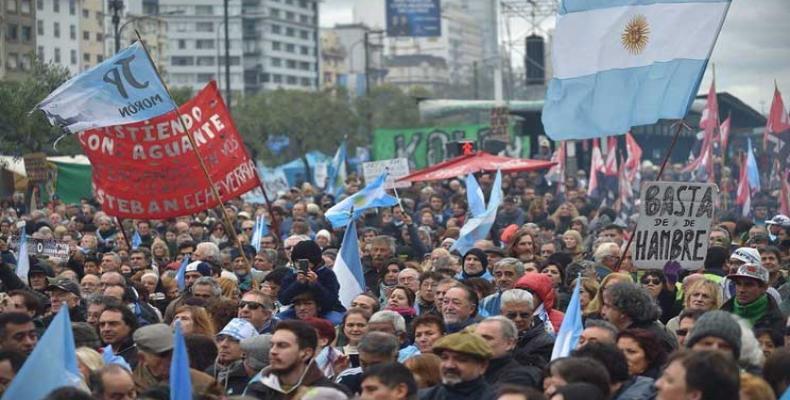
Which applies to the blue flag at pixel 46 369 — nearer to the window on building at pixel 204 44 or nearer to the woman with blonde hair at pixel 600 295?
the woman with blonde hair at pixel 600 295

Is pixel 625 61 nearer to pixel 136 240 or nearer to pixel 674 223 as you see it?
pixel 674 223

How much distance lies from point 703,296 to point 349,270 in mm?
4224

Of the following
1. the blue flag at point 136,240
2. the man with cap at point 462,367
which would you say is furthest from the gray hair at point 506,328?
the blue flag at point 136,240

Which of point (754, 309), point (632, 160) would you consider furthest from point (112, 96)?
point (632, 160)

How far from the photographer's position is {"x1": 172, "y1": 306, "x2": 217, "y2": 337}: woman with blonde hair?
35.2 feet

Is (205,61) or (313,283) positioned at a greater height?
(205,61)

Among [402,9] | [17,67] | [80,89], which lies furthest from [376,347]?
[402,9]

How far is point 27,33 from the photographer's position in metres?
102

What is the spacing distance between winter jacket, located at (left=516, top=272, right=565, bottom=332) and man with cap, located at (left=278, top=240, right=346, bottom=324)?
1449 mm

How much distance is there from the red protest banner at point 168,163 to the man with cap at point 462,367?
27.3ft

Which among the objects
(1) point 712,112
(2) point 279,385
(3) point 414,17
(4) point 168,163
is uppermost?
(3) point 414,17

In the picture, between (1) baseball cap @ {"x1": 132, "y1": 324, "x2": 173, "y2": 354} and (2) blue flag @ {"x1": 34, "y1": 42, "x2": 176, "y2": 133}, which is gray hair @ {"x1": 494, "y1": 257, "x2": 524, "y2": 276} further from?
(2) blue flag @ {"x1": 34, "y1": 42, "x2": 176, "y2": 133}

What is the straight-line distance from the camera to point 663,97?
45.6 feet

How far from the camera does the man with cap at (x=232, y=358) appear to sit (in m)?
10.0
